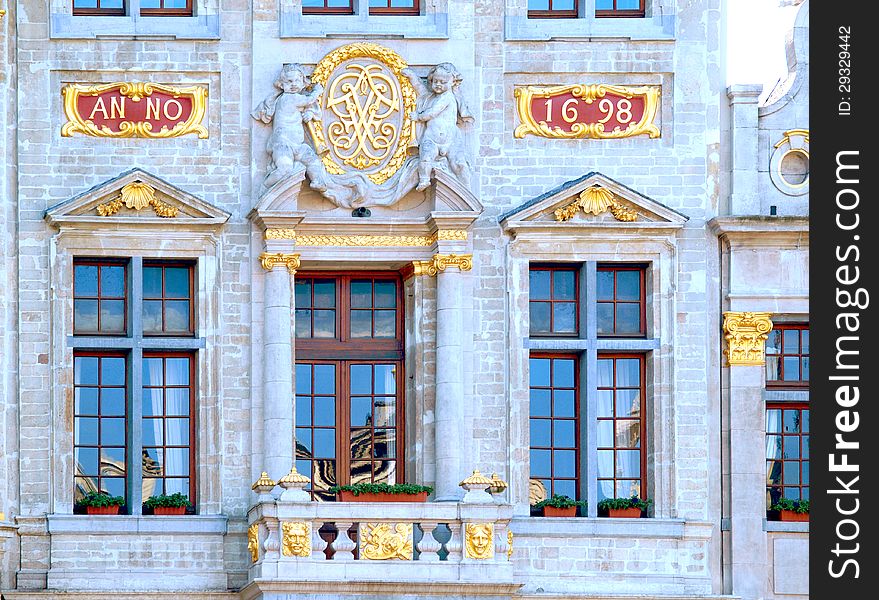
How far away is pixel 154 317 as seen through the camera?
4434 cm

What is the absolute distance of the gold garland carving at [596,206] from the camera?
44469 millimetres

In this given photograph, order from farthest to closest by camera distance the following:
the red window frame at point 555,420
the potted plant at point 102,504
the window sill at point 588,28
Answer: the window sill at point 588,28 → the red window frame at point 555,420 → the potted plant at point 102,504

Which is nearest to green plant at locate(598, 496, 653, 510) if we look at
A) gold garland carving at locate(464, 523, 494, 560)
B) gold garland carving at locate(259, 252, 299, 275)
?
gold garland carving at locate(464, 523, 494, 560)

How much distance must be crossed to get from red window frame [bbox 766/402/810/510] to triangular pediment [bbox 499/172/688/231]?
2.69 m

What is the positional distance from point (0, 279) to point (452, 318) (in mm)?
5522

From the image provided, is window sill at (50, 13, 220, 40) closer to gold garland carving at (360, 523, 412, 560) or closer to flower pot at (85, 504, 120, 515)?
flower pot at (85, 504, 120, 515)

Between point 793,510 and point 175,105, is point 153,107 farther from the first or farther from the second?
point 793,510

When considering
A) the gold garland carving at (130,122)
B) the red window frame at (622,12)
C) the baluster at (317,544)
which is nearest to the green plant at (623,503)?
the baluster at (317,544)

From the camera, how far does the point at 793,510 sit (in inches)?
1748

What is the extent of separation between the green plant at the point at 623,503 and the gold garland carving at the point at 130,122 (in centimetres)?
667

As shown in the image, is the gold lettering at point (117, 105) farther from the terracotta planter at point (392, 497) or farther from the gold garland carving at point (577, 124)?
the terracotta planter at point (392, 497)

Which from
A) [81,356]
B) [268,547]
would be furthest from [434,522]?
[81,356]

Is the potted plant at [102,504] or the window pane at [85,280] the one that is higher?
the window pane at [85,280]

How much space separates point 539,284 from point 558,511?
2884mm
